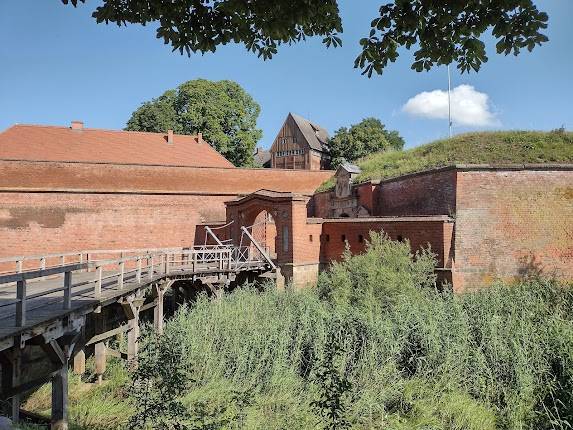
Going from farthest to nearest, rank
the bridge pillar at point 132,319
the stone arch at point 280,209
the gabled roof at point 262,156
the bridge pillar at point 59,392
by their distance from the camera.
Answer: the gabled roof at point 262,156 < the stone arch at point 280,209 < the bridge pillar at point 132,319 < the bridge pillar at point 59,392

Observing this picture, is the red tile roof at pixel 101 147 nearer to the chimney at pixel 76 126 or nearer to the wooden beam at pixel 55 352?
the chimney at pixel 76 126

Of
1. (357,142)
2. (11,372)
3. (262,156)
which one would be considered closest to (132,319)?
(11,372)

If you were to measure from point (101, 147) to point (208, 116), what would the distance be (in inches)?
336

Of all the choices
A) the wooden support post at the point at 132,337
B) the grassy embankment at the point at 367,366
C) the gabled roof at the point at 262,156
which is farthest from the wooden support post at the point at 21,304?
the gabled roof at the point at 262,156

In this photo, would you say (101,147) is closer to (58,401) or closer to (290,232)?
(290,232)

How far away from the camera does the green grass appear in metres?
14.1

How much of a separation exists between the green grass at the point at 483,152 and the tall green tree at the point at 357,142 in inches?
681

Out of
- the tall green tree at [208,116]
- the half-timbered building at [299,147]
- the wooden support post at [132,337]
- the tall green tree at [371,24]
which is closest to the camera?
the tall green tree at [371,24]

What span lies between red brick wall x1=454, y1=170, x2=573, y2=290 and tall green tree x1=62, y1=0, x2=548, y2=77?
34.4 ft

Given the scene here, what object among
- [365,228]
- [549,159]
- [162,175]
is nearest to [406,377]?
[365,228]

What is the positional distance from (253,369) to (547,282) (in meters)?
8.88

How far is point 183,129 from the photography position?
31.6 m

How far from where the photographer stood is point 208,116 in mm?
30578

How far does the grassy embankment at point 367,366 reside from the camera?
636 centimetres
